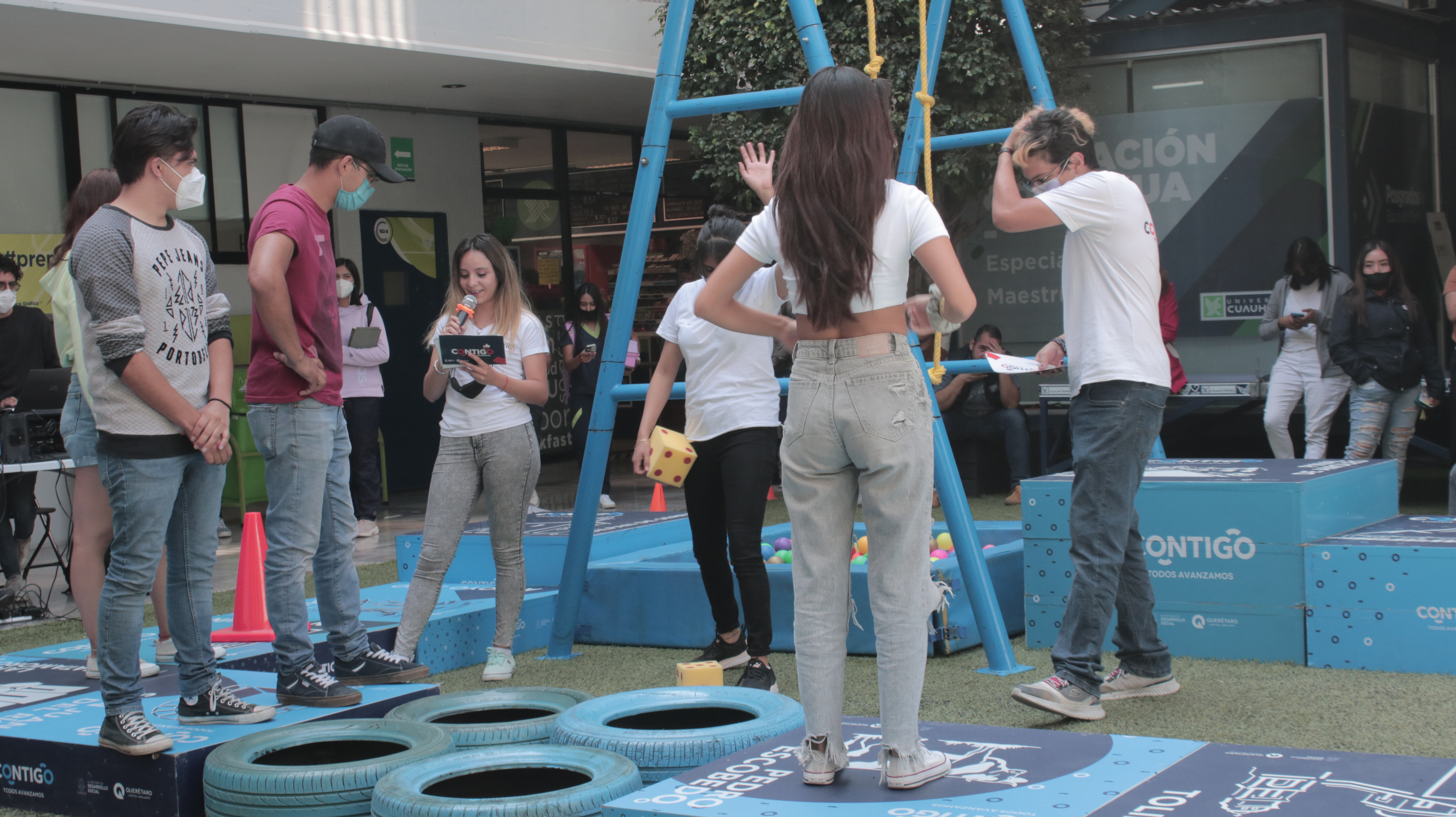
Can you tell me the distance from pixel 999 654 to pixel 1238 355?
6.75 meters

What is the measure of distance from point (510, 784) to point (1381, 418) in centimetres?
648

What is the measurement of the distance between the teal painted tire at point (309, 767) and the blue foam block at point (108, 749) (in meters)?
0.08

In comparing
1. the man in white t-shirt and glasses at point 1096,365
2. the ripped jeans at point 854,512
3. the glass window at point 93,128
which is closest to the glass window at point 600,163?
the glass window at point 93,128

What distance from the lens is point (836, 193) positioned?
2.70 meters

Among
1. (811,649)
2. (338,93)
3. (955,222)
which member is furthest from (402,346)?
(811,649)

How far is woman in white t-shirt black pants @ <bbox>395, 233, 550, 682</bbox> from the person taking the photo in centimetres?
469


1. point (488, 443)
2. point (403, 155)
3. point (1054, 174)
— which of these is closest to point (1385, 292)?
point (1054, 174)

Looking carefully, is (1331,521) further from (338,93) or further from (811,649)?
(338,93)

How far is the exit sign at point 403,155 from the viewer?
11.9 meters

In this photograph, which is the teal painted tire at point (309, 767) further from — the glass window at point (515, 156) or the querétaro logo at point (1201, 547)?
the glass window at point (515, 156)

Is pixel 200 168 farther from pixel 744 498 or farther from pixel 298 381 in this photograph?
pixel 744 498

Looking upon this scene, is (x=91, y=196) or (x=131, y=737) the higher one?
(x=91, y=196)

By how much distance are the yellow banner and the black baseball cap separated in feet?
22.4

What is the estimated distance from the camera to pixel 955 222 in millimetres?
11234
